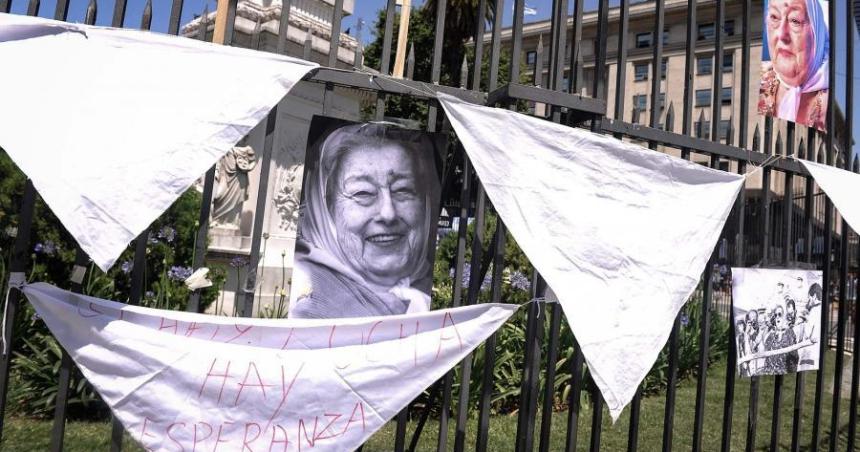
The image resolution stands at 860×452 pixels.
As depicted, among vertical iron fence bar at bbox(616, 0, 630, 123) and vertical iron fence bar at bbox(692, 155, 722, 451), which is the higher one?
vertical iron fence bar at bbox(616, 0, 630, 123)

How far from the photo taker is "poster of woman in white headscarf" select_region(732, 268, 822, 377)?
3207mm

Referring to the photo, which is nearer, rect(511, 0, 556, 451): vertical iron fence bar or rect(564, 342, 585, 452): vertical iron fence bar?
rect(511, 0, 556, 451): vertical iron fence bar

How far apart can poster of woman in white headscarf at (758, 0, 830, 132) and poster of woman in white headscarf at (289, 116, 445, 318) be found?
2.17m

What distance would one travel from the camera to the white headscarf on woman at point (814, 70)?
346 cm

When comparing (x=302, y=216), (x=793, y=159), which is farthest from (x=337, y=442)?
(x=793, y=159)

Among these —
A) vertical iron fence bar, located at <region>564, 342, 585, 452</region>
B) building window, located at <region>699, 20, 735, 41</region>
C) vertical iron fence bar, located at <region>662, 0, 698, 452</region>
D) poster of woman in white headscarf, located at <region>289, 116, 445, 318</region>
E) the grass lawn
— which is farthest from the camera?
building window, located at <region>699, 20, 735, 41</region>

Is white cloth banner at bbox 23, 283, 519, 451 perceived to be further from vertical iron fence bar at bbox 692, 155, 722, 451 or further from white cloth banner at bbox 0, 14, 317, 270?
vertical iron fence bar at bbox 692, 155, 722, 451

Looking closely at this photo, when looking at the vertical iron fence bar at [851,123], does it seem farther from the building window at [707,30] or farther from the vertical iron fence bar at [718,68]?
the building window at [707,30]

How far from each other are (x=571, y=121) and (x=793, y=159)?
1499 mm

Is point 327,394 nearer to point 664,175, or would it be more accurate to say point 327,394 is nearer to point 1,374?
point 1,374

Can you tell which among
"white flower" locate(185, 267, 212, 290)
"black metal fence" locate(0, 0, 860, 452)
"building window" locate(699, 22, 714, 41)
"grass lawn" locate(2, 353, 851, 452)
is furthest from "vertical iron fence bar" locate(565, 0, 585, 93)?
"building window" locate(699, 22, 714, 41)

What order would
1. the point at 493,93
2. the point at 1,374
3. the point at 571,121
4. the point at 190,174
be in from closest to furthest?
the point at 190,174
the point at 1,374
the point at 493,93
the point at 571,121

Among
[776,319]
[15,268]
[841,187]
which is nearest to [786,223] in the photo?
[841,187]

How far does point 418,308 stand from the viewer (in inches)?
97.4
